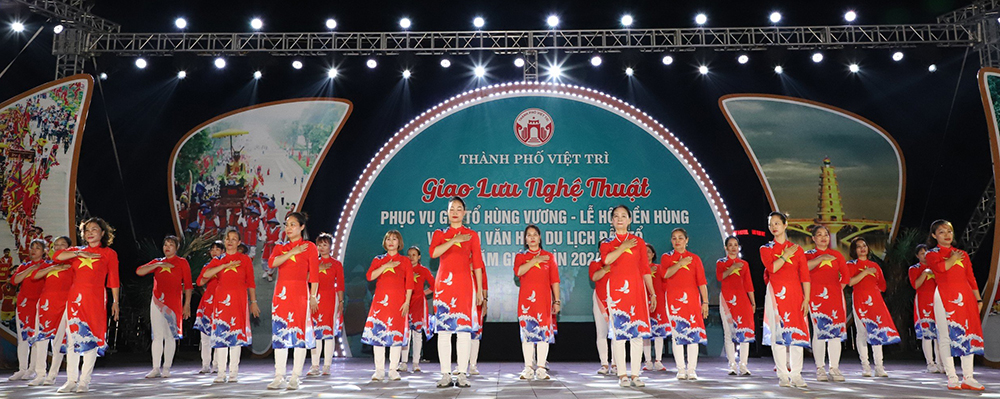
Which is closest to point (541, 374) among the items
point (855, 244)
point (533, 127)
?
point (855, 244)

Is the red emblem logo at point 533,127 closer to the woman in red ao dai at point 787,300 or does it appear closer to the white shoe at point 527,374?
the white shoe at point 527,374

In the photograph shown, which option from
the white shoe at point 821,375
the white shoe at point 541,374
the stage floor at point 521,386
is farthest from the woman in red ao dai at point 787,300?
the white shoe at point 541,374

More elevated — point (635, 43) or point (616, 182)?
point (635, 43)

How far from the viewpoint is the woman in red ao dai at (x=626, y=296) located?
4.81 metres

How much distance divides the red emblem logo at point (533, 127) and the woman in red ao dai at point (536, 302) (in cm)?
356

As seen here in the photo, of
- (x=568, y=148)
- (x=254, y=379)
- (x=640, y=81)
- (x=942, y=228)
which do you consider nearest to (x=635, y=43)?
(x=640, y=81)

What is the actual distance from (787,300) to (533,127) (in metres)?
4.77

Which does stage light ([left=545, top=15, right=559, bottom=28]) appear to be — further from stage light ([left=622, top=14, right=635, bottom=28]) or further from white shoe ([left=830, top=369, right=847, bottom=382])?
white shoe ([left=830, top=369, right=847, bottom=382])

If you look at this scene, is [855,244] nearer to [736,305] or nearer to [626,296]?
[736,305]

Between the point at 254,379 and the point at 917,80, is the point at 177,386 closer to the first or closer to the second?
the point at 254,379

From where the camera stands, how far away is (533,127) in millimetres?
9039

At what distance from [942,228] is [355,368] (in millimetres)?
5419

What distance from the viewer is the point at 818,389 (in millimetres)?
4625

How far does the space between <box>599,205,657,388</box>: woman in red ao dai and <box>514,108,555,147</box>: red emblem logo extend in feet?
13.9
